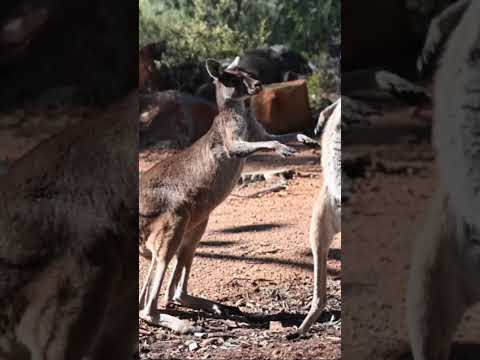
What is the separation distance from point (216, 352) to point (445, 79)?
3759 mm

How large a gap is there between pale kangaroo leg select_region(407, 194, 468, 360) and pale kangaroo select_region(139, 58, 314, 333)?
3121 millimetres

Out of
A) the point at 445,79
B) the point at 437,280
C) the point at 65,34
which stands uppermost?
the point at 65,34

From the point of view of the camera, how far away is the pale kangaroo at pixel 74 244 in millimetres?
3922

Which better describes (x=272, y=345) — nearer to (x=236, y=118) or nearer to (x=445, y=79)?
(x=236, y=118)

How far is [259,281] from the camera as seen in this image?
28.6 ft

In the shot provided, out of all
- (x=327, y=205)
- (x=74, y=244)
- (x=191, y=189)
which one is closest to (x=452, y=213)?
(x=74, y=244)

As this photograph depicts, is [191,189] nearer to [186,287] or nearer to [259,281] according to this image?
[186,287]

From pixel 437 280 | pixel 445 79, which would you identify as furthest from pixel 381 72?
pixel 437 280

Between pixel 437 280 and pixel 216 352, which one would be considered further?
pixel 216 352

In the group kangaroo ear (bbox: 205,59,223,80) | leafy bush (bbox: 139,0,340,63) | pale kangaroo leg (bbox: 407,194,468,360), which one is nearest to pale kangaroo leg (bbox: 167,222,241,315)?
kangaroo ear (bbox: 205,59,223,80)

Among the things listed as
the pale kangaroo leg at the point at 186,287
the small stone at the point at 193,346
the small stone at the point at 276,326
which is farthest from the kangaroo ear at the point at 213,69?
the small stone at the point at 193,346

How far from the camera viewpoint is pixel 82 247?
13.0ft

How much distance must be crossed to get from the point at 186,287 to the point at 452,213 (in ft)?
13.6

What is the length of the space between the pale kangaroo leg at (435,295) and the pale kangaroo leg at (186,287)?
3710mm
